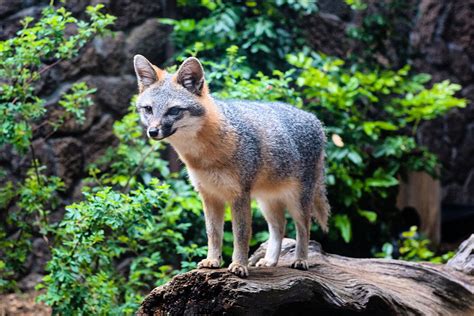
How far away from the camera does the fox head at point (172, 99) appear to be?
13.4 feet

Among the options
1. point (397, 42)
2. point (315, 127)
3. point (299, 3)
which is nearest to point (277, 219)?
point (315, 127)

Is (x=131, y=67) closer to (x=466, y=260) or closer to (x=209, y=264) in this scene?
(x=209, y=264)

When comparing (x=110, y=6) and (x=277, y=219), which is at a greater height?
(x=110, y=6)

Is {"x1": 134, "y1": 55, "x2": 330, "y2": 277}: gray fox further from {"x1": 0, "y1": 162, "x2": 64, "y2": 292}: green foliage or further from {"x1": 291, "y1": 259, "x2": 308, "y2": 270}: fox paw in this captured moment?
{"x1": 0, "y1": 162, "x2": 64, "y2": 292}: green foliage

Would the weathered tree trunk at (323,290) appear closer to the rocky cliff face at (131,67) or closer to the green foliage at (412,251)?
the green foliage at (412,251)

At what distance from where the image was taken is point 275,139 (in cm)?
460

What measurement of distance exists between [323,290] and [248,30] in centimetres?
399

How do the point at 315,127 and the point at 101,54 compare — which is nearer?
the point at 315,127

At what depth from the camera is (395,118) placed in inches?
319

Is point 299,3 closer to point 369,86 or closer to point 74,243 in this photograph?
point 369,86

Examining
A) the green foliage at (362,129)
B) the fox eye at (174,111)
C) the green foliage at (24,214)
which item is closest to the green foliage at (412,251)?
the green foliage at (362,129)

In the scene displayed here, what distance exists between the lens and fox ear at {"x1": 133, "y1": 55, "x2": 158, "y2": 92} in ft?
14.3

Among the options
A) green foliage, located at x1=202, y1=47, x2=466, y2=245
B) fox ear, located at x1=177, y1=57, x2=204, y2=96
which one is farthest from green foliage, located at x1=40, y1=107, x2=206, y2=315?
green foliage, located at x1=202, y1=47, x2=466, y2=245

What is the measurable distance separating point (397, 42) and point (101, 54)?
3748mm
